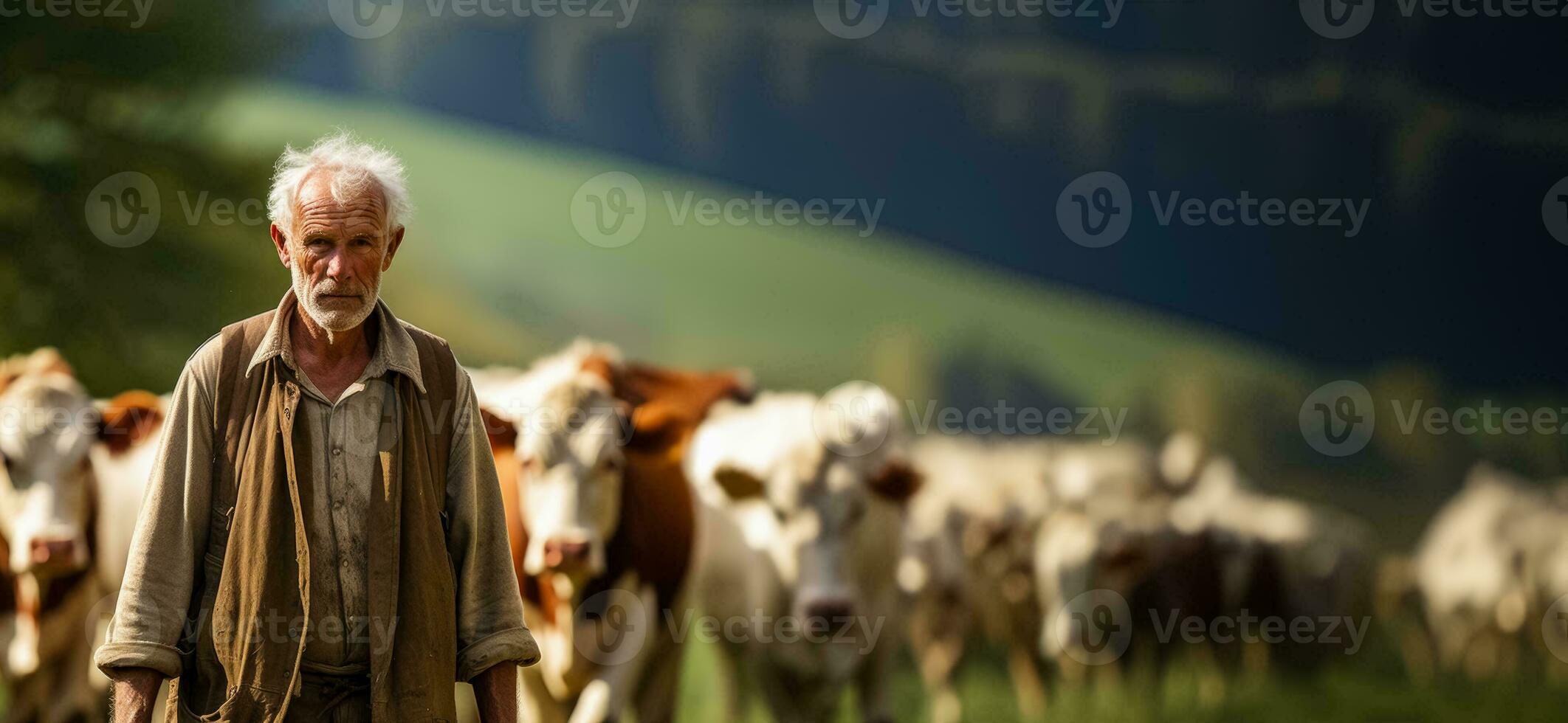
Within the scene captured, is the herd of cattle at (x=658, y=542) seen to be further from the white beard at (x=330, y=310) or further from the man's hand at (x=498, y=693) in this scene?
the white beard at (x=330, y=310)

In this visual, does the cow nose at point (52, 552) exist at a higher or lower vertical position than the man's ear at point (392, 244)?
lower

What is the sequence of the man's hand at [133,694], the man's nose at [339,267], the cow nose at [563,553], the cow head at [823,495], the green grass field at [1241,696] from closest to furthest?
the man's hand at [133,694] → the man's nose at [339,267] → the cow nose at [563,553] → the cow head at [823,495] → the green grass field at [1241,696]

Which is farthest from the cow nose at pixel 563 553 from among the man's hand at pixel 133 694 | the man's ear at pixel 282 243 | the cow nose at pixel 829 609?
the man's hand at pixel 133 694

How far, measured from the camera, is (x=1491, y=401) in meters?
15.4

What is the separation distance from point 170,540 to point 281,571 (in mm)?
216

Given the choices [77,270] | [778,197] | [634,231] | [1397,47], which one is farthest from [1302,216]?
[77,270]

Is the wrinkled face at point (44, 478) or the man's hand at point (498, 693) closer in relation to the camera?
the man's hand at point (498, 693)

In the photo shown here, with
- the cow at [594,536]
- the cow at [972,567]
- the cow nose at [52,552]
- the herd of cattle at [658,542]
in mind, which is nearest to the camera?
the cow at [594,536]

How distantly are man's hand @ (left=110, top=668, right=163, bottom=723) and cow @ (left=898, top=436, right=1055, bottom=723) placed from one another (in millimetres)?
7671

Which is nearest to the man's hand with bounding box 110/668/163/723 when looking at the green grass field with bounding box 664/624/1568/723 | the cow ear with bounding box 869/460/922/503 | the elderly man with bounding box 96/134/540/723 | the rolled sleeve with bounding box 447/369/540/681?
the elderly man with bounding box 96/134/540/723

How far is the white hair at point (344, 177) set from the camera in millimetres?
3457

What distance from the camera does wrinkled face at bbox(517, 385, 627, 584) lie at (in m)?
7.45

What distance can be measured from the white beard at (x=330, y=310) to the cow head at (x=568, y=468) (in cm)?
406

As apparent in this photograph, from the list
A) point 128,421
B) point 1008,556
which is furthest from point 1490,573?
point 128,421
